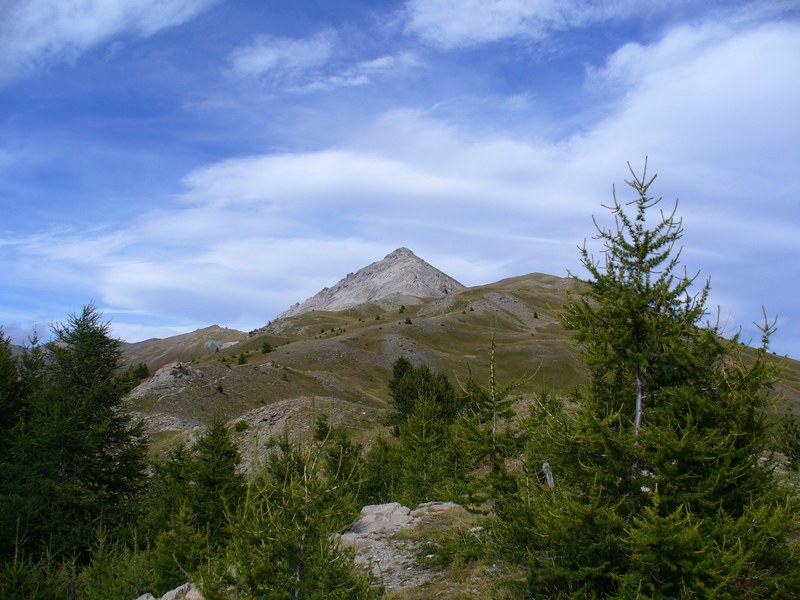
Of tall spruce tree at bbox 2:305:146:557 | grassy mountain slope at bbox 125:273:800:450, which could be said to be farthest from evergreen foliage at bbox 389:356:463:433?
tall spruce tree at bbox 2:305:146:557

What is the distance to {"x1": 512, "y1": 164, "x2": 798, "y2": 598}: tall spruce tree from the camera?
20.7 feet

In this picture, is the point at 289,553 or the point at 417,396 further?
the point at 417,396

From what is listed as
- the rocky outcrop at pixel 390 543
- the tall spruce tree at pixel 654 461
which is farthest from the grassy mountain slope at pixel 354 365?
the rocky outcrop at pixel 390 543

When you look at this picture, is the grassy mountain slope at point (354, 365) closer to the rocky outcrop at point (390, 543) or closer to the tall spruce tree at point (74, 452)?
the rocky outcrop at point (390, 543)

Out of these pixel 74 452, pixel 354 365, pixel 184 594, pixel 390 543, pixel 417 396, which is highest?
pixel 354 365

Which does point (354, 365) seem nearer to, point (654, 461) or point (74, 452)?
point (74, 452)

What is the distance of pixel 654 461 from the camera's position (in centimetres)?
671

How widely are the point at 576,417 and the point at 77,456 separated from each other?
20470 mm

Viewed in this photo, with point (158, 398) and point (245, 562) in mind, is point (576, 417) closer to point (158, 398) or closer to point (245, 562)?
point (245, 562)

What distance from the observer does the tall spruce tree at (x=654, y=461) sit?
→ 6.32 metres

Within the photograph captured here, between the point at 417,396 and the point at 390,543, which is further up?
the point at 417,396

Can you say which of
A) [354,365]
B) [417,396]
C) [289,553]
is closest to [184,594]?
[289,553]

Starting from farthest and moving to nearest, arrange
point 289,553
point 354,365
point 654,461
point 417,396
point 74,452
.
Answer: point 354,365, point 417,396, point 74,452, point 654,461, point 289,553

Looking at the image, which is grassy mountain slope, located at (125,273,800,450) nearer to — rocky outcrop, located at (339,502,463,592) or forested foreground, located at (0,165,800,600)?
forested foreground, located at (0,165,800,600)
